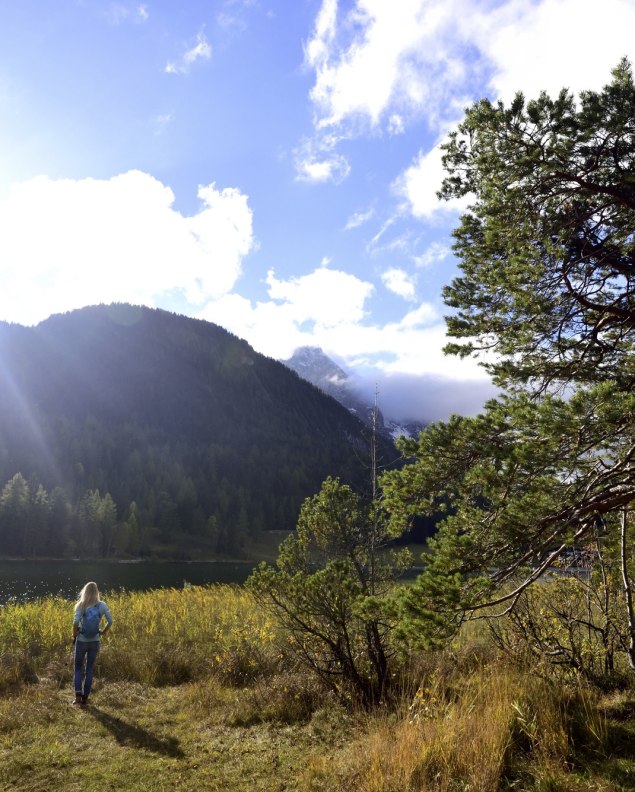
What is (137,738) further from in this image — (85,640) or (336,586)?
(336,586)


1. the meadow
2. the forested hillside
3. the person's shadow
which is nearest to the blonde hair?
the meadow

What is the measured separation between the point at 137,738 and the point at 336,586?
3.42m

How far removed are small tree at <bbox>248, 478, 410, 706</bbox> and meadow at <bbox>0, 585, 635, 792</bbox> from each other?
444 millimetres

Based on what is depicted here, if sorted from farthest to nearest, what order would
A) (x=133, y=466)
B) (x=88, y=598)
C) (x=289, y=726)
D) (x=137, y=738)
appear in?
(x=133, y=466) < (x=88, y=598) < (x=289, y=726) < (x=137, y=738)

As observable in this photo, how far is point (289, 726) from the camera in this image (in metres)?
7.38

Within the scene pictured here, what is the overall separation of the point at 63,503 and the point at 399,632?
79279mm

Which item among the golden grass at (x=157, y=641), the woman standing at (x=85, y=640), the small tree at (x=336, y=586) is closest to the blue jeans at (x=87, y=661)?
the woman standing at (x=85, y=640)

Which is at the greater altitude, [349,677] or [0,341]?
[0,341]

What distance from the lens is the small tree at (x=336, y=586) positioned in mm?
7941

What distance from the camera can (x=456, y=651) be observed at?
901 centimetres

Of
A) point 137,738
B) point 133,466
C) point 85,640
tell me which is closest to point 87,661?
point 85,640

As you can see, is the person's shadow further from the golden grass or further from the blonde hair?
the golden grass

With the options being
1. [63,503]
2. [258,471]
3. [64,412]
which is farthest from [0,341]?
[63,503]

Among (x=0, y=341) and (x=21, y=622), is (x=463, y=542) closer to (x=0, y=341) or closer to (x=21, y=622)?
(x=21, y=622)
